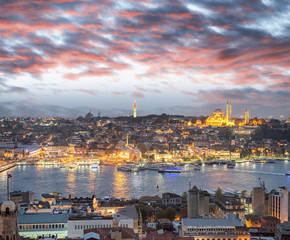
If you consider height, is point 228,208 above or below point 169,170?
above

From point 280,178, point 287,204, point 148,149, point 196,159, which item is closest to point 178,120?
point 148,149

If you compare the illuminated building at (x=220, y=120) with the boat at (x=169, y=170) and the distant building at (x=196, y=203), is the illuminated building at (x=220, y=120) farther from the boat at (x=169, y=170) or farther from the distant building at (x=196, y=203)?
the distant building at (x=196, y=203)

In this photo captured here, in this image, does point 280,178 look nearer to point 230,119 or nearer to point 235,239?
point 235,239

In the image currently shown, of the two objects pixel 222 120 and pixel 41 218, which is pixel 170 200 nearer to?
pixel 41 218

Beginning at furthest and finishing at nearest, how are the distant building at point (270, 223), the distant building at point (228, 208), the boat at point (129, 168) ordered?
the boat at point (129, 168) < the distant building at point (228, 208) < the distant building at point (270, 223)

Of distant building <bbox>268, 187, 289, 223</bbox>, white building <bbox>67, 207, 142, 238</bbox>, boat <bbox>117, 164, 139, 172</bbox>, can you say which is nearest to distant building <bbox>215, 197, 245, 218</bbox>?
distant building <bbox>268, 187, 289, 223</bbox>

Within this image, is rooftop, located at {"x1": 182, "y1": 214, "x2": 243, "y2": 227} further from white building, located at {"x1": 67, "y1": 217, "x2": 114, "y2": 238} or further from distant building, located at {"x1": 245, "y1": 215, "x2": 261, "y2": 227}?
distant building, located at {"x1": 245, "y1": 215, "x2": 261, "y2": 227}

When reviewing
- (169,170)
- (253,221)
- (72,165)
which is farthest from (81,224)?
(72,165)

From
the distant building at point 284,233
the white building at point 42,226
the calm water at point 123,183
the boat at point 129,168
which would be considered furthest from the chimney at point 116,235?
the boat at point 129,168
